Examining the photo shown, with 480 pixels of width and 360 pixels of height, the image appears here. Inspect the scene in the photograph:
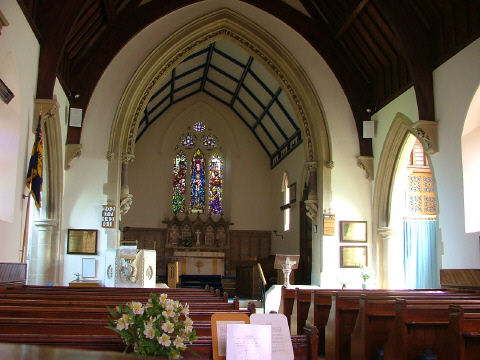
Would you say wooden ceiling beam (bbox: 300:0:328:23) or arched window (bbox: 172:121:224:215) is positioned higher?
wooden ceiling beam (bbox: 300:0:328:23)

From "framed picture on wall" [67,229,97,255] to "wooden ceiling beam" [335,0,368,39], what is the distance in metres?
5.86

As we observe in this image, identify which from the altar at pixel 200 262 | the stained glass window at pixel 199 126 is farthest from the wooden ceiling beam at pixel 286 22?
the stained glass window at pixel 199 126

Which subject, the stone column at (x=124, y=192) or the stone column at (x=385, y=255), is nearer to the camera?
the stone column at (x=385, y=255)

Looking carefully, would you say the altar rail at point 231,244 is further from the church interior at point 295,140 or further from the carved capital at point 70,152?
the carved capital at point 70,152

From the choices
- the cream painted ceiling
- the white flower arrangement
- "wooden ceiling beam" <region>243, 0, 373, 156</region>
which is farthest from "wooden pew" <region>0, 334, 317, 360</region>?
the cream painted ceiling

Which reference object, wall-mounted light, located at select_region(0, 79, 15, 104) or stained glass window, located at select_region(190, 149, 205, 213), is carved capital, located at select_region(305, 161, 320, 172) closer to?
wall-mounted light, located at select_region(0, 79, 15, 104)

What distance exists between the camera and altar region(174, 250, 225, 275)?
52.4 feet

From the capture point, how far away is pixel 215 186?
1791 cm

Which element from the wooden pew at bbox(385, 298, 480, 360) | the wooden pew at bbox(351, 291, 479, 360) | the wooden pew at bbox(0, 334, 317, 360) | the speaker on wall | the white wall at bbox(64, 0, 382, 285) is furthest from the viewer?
the speaker on wall

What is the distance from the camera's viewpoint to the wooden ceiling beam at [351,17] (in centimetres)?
902

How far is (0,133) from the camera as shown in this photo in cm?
684

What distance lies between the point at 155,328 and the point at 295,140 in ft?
41.8

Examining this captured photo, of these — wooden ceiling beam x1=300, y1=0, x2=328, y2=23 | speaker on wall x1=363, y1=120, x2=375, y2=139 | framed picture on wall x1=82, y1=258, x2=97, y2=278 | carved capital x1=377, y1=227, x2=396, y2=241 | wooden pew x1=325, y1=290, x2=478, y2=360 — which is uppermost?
wooden ceiling beam x1=300, y1=0, x2=328, y2=23

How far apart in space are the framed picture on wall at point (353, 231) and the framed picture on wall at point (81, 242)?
454 cm
